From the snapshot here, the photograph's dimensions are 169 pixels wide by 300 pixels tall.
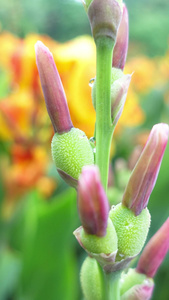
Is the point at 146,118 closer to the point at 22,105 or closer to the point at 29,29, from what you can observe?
the point at 22,105

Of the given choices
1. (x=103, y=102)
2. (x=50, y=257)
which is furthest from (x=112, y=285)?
(x=50, y=257)

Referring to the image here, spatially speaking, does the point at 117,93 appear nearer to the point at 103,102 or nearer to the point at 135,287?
the point at 103,102

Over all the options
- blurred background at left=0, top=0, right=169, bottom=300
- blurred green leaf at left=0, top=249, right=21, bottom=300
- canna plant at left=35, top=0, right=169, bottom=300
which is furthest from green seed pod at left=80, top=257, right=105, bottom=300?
blurred green leaf at left=0, top=249, right=21, bottom=300

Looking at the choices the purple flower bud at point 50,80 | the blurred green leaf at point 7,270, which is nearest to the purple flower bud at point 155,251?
the purple flower bud at point 50,80

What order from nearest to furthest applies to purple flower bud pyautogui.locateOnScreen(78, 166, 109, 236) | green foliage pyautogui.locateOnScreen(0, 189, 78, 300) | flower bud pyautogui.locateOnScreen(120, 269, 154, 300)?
1. purple flower bud pyautogui.locateOnScreen(78, 166, 109, 236)
2. flower bud pyautogui.locateOnScreen(120, 269, 154, 300)
3. green foliage pyautogui.locateOnScreen(0, 189, 78, 300)

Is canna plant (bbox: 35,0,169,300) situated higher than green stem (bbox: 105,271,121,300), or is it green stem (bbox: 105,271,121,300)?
canna plant (bbox: 35,0,169,300)

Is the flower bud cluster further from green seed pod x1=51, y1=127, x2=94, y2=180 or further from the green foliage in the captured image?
the green foliage
